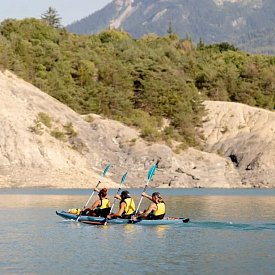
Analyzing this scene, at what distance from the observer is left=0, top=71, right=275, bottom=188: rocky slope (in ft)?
266

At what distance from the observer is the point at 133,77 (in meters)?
119

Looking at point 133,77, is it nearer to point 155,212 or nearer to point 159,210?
point 155,212

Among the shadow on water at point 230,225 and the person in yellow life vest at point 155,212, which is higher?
the person in yellow life vest at point 155,212

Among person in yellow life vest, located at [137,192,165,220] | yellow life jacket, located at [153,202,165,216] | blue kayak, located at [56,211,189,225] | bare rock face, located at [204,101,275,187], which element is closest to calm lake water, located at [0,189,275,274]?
blue kayak, located at [56,211,189,225]

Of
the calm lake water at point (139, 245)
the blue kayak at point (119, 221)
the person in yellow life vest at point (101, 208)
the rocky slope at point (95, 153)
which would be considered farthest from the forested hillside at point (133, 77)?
the blue kayak at point (119, 221)

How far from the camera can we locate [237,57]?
150375 mm

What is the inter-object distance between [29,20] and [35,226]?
88.4m

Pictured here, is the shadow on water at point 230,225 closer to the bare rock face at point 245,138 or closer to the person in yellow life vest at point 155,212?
the person in yellow life vest at point 155,212

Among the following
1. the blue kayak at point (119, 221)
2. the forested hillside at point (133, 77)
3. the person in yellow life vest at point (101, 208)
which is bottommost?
the blue kayak at point (119, 221)

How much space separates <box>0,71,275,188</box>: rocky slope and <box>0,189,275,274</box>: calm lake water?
97.8 feet

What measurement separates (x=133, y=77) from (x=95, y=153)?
31135 millimetres

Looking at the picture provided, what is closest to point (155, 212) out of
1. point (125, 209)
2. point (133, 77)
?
point (125, 209)

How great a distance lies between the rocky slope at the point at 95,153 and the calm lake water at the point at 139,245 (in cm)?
2982

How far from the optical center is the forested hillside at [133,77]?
105 meters
